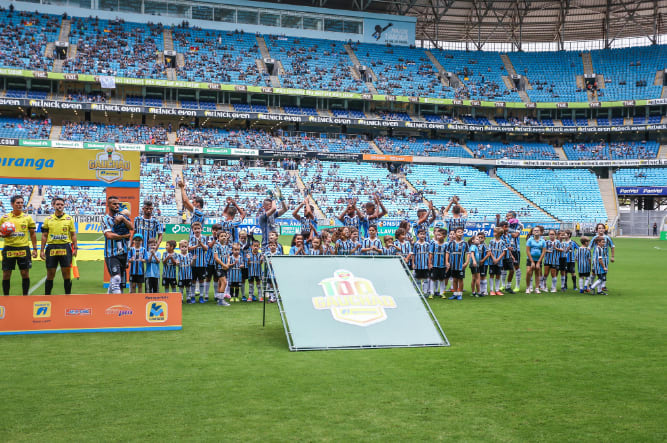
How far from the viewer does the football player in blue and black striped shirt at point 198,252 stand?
1295cm

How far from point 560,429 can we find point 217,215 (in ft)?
125

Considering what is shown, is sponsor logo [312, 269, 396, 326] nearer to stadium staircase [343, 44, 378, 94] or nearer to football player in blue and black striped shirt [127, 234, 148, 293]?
football player in blue and black striped shirt [127, 234, 148, 293]

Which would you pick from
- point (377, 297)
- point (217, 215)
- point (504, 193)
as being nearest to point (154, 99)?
point (217, 215)

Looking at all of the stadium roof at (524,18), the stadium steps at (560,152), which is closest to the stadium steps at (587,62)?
the stadium roof at (524,18)

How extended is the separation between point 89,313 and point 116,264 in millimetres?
2293

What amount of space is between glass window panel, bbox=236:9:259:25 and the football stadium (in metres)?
0.27

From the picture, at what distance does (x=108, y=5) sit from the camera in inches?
2371

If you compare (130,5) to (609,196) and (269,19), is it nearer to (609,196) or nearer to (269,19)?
(269,19)

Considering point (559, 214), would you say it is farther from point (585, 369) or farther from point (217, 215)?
point (585, 369)

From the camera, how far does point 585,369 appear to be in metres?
7.32

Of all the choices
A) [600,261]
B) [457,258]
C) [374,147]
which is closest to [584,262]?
[600,261]

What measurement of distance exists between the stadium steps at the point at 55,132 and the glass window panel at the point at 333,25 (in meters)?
32.6

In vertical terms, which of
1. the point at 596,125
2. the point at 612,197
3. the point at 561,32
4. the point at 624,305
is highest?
the point at 561,32

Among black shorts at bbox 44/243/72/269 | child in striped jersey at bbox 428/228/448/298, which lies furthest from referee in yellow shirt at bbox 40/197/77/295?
child in striped jersey at bbox 428/228/448/298
